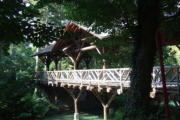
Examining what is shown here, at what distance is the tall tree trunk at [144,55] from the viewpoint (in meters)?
2.67

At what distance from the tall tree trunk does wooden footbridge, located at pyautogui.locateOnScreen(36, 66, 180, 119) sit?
11.8 feet

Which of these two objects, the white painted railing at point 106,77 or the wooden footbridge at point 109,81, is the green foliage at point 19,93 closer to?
the wooden footbridge at point 109,81

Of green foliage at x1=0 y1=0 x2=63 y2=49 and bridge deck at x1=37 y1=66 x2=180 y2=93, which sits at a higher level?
green foliage at x1=0 y1=0 x2=63 y2=49

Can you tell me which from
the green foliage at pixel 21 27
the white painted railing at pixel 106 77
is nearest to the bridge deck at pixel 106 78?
the white painted railing at pixel 106 77

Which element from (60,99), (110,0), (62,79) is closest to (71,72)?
(62,79)

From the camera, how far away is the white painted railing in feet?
21.6

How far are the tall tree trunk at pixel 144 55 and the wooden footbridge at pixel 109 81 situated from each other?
141 inches

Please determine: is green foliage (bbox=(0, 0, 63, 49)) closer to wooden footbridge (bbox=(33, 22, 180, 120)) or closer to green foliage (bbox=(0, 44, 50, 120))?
wooden footbridge (bbox=(33, 22, 180, 120))

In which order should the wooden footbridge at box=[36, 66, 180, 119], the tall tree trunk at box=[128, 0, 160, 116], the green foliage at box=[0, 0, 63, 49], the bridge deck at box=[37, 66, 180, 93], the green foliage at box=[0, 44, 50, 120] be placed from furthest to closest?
the green foliage at box=[0, 44, 50, 120] → the bridge deck at box=[37, 66, 180, 93] → the wooden footbridge at box=[36, 66, 180, 119] → the tall tree trunk at box=[128, 0, 160, 116] → the green foliage at box=[0, 0, 63, 49]

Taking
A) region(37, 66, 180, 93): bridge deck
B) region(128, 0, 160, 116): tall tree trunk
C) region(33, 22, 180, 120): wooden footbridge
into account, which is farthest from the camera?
region(37, 66, 180, 93): bridge deck

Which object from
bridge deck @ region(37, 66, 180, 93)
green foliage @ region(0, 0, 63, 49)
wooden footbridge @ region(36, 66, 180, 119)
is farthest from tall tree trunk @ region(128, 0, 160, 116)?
bridge deck @ region(37, 66, 180, 93)

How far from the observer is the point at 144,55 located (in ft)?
9.05

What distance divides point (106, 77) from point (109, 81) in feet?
1.31

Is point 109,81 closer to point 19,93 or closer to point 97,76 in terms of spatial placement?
point 97,76
